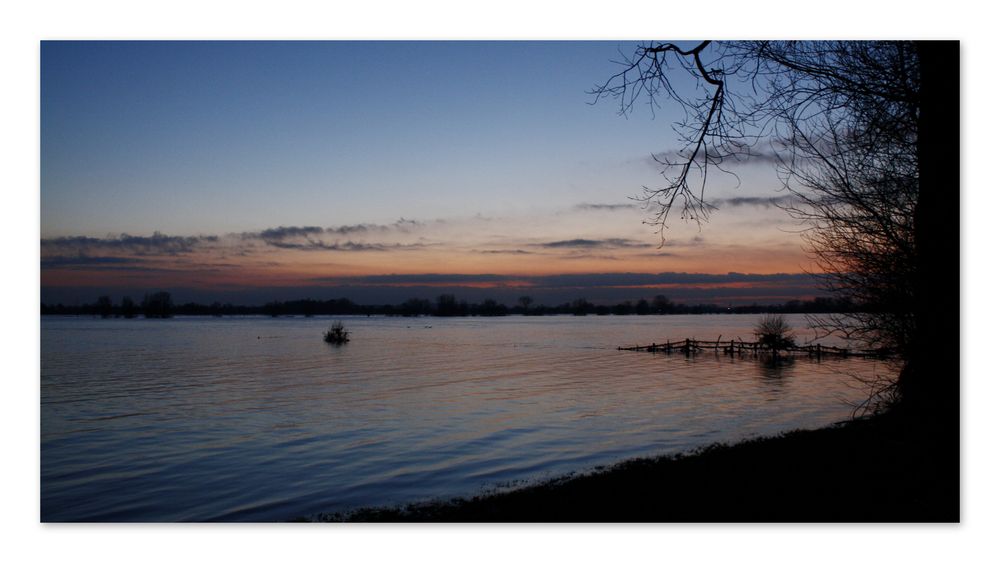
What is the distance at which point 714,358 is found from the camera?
1843 inches

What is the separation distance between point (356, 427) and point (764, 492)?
13.0 m

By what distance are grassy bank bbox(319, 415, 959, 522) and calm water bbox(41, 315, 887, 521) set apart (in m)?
3.27

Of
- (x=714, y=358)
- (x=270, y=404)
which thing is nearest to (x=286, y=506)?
(x=270, y=404)

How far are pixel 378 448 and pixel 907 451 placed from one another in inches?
430

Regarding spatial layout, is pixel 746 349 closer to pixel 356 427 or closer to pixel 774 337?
pixel 774 337

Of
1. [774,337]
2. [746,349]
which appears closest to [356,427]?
[774,337]

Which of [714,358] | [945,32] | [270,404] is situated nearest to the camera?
[945,32]

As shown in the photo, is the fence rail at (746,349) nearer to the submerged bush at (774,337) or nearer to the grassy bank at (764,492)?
the submerged bush at (774,337)

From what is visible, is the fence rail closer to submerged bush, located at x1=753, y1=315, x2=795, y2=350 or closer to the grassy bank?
submerged bush, located at x1=753, y1=315, x2=795, y2=350

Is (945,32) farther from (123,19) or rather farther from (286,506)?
(286,506)

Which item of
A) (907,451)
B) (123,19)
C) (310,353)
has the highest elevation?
(123,19)

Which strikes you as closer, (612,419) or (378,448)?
(378,448)

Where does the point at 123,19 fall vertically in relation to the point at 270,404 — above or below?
above

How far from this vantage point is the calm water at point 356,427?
11250mm
